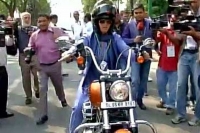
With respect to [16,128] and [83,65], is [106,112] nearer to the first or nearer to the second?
[83,65]

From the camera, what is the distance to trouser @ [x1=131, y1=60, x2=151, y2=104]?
282 inches

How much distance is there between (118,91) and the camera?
11.6 feet

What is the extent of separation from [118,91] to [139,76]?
3.81m

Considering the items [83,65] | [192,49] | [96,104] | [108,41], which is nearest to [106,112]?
[96,104]

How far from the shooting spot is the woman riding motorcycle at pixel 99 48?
411cm

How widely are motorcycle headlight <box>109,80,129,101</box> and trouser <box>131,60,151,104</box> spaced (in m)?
3.59

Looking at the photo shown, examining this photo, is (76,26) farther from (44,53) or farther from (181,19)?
(181,19)

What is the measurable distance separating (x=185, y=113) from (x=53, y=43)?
97.7 inches

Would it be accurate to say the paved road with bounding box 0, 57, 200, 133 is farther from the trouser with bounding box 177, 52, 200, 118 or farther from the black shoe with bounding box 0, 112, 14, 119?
the trouser with bounding box 177, 52, 200, 118

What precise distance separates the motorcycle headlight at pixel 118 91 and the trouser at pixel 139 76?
3.59 meters

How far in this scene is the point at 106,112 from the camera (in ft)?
11.5

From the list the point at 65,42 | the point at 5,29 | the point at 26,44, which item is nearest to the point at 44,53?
the point at 5,29

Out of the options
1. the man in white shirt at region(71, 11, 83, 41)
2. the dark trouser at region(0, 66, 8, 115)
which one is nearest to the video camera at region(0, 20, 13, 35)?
the dark trouser at region(0, 66, 8, 115)

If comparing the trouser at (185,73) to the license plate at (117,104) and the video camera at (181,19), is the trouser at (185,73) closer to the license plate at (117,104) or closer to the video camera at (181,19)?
the video camera at (181,19)
